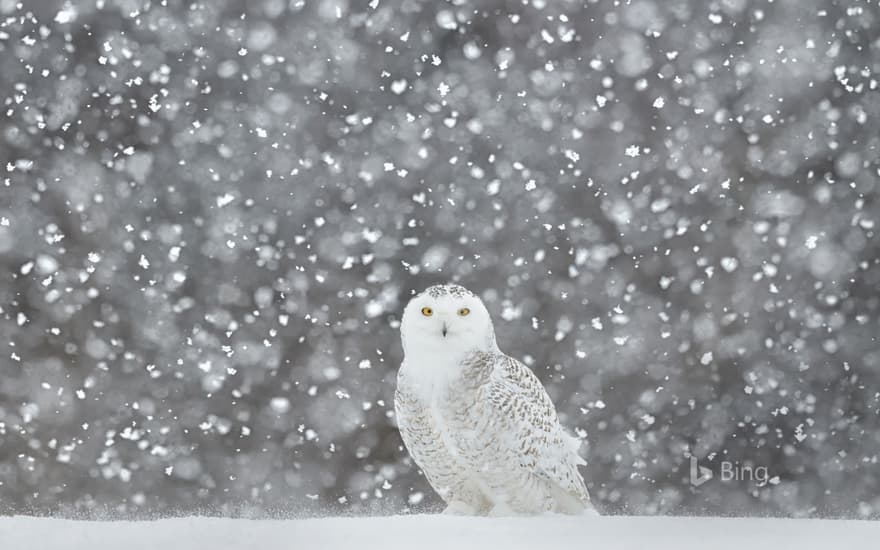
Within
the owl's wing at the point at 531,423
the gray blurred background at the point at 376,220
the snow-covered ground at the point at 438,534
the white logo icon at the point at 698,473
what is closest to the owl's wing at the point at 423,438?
the owl's wing at the point at 531,423

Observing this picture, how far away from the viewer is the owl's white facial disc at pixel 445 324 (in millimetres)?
1555

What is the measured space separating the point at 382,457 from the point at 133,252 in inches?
36.5

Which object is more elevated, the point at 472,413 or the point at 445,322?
the point at 445,322

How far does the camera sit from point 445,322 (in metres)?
1.55

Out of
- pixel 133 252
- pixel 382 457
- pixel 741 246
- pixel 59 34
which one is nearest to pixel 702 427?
pixel 741 246

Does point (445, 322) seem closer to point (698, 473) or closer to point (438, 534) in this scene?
point (438, 534)

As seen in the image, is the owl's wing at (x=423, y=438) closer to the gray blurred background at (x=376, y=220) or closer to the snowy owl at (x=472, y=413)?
the snowy owl at (x=472, y=413)

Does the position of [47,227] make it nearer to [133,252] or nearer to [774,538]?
[133,252]

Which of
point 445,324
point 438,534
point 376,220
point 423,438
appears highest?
point 376,220

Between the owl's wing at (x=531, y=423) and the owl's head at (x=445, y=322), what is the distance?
61mm

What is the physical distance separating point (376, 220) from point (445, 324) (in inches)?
38.8

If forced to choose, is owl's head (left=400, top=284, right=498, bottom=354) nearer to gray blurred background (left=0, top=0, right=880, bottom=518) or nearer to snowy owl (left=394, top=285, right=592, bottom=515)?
snowy owl (left=394, top=285, right=592, bottom=515)

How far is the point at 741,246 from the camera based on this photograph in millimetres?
2523

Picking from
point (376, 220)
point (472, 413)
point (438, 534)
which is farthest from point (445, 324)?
point (376, 220)
